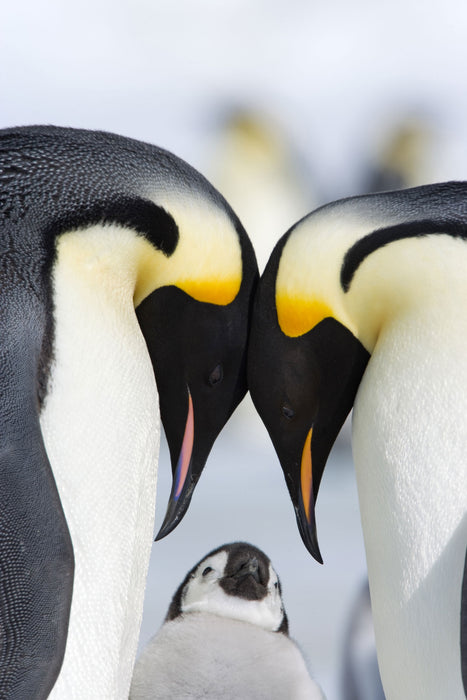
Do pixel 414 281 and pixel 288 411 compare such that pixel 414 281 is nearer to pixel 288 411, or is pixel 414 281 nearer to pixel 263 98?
pixel 288 411

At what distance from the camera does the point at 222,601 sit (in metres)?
2.48

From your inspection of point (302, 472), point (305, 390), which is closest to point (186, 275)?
point (305, 390)

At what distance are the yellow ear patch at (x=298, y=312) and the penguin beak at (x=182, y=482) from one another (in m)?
0.23

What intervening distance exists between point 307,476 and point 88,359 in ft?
1.79

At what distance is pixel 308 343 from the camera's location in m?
1.86

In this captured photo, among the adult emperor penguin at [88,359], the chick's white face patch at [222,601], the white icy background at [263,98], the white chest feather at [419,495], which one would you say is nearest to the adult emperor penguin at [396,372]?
the white chest feather at [419,495]

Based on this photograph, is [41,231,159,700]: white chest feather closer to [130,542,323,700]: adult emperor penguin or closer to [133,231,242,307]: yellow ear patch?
[133,231,242,307]: yellow ear patch

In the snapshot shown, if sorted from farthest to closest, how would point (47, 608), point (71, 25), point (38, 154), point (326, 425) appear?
point (71, 25) < point (326, 425) < point (38, 154) < point (47, 608)

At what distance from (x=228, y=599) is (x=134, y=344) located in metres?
1.03

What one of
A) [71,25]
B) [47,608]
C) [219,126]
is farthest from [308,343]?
[71,25]

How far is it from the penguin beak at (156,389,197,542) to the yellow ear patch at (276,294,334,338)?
0.74 feet

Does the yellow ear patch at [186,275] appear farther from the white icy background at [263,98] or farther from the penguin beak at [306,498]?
the white icy background at [263,98]

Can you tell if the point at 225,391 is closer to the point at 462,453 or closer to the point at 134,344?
the point at 134,344

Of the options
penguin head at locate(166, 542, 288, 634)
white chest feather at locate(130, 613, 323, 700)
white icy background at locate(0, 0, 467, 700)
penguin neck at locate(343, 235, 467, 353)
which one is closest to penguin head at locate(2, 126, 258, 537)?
penguin neck at locate(343, 235, 467, 353)
